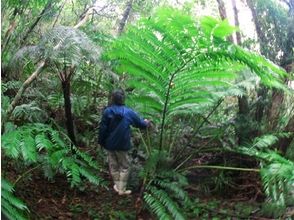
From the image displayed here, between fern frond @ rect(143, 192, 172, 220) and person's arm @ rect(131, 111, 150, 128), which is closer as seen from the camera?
fern frond @ rect(143, 192, 172, 220)

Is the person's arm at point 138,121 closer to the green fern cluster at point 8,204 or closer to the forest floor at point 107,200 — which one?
the forest floor at point 107,200

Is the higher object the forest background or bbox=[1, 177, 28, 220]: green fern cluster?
the forest background

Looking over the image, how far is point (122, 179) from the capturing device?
456 cm

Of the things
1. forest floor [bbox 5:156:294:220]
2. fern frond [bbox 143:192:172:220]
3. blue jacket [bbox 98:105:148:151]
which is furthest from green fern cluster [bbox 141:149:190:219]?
blue jacket [bbox 98:105:148:151]

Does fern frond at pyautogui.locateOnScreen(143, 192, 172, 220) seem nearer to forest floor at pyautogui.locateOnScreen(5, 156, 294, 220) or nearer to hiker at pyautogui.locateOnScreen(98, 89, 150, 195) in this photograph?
forest floor at pyautogui.locateOnScreen(5, 156, 294, 220)

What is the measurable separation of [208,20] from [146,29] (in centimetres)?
71

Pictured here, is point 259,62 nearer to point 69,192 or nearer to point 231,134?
point 231,134

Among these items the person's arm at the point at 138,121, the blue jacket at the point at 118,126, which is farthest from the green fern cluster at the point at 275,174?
the blue jacket at the point at 118,126

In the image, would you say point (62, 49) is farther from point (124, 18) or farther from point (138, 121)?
point (124, 18)

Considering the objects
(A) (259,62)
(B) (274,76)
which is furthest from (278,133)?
(A) (259,62)

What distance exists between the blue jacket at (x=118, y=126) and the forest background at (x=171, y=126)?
24 centimetres

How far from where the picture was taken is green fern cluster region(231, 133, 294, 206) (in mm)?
3516

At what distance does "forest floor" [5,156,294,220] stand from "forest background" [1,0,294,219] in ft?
0.04

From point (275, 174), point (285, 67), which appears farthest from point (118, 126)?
point (285, 67)
